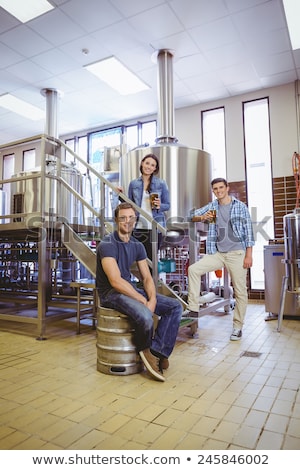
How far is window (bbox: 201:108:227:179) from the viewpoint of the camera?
6688mm

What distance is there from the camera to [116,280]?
7.68ft

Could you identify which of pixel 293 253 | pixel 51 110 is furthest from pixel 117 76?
pixel 293 253

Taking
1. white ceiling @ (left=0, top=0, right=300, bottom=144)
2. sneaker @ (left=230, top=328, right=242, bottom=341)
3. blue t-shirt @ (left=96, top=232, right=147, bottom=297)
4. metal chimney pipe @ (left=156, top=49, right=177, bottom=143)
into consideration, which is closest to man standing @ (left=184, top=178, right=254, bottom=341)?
sneaker @ (left=230, top=328, right=242, bottom=341)

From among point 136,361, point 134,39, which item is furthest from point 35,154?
point 136,361

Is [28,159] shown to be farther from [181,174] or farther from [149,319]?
[149,319]

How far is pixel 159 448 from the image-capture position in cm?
143

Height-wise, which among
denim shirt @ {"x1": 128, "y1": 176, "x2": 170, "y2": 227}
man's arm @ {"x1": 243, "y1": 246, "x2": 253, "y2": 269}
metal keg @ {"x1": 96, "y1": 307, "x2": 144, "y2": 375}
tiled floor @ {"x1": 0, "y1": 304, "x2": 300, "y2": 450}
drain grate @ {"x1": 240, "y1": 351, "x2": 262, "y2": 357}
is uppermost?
denim shirt @ {"x1": 128, "y1": 176, "x2": 170, "y2": 227}

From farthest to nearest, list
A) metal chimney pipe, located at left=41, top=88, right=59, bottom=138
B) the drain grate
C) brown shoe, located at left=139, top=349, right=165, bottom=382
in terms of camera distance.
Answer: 1. metal chimney pipe, located at left=41, top=88, right=59, bottom=138
2. the drain grate
3. brown shoe, located at left=139, top=349, right=165, bottom=382

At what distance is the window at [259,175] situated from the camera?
20.4 ft

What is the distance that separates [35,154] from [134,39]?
535 cm

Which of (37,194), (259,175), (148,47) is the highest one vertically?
(148,47)

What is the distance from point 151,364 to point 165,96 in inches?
160

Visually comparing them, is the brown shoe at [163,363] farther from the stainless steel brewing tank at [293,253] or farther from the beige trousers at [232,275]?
the stainless steel brewing tank at [293,253]

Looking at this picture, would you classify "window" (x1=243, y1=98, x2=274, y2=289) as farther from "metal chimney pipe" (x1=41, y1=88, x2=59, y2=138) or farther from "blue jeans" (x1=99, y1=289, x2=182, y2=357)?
"blue jeans" (x1=99, y1=289, x2=182, y2=357)
